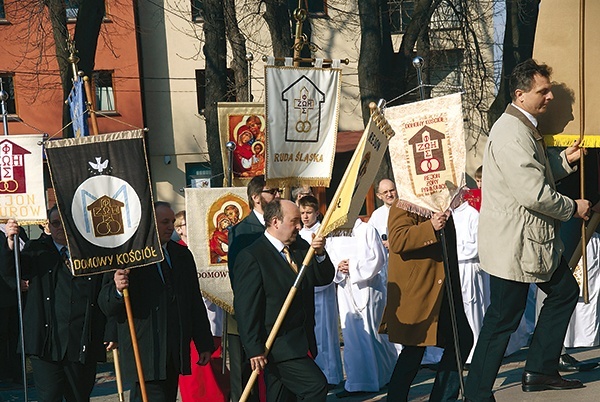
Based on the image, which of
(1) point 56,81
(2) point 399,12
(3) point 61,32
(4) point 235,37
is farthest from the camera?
(1) point 56,81

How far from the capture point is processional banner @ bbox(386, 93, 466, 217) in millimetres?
7703

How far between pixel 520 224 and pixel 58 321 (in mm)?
3273

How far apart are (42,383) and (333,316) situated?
10.5ft

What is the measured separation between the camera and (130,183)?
699 centimetres

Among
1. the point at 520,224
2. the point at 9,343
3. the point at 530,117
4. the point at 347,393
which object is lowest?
the point at 347,393

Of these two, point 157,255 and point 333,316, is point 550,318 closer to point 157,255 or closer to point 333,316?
point 157,255

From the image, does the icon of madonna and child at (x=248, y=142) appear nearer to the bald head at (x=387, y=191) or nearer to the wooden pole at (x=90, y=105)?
the bald head at (x=387, y=191)

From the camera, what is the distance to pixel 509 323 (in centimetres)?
697

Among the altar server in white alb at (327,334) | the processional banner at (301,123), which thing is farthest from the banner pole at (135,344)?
the altar server in white alb at (327,334)

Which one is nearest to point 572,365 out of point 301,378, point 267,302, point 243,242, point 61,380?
point 243,242

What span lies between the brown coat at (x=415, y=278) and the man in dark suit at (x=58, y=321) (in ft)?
6.90

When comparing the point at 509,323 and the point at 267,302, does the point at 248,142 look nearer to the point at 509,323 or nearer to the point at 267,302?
the point at 267,302

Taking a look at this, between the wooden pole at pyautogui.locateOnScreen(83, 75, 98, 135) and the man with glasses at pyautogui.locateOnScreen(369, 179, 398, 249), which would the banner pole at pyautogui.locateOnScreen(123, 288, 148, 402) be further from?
the man with glasses at pyautogui.locateOnScreen(369, 179, 398, 249)

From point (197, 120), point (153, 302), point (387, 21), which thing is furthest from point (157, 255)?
point (197, 120)
